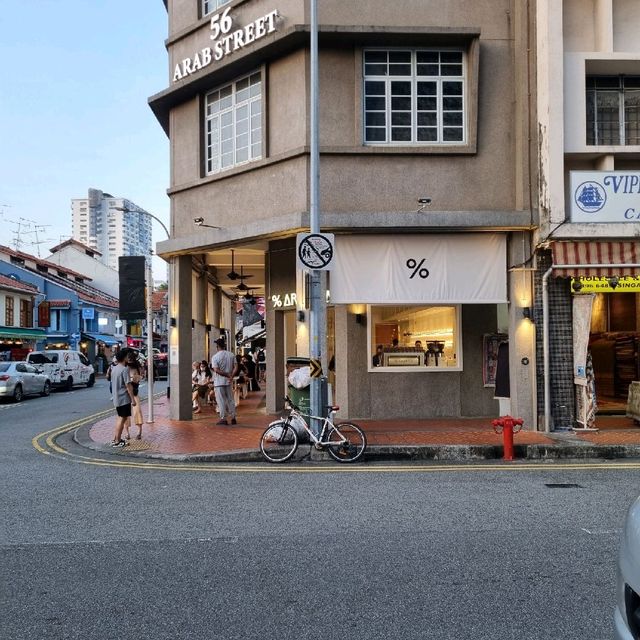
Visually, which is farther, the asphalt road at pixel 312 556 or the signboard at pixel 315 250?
the signboard at pixel 315 250

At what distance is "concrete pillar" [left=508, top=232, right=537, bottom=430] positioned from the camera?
44.2 ft

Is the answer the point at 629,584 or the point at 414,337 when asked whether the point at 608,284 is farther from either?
the point at 629,584

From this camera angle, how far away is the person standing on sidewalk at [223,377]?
14688 mm

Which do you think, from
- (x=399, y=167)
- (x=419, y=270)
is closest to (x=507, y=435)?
(x=419, y=270)

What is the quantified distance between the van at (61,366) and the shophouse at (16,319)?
9.50 m

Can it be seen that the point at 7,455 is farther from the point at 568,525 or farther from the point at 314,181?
the point at 568,525

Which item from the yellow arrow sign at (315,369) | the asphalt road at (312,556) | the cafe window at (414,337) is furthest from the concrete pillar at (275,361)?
the asphalt road at (312,556)

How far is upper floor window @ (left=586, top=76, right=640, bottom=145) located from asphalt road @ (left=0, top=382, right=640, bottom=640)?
A: 8.31m

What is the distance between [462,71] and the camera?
14.0 metres

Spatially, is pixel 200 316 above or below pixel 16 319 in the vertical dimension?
below

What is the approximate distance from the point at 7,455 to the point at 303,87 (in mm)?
8806

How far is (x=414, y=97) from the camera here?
14.1 metres

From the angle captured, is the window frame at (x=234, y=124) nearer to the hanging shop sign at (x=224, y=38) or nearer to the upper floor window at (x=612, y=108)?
the hanging shop sign at (x=224, y=38)

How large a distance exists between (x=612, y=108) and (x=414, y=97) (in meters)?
4.21
